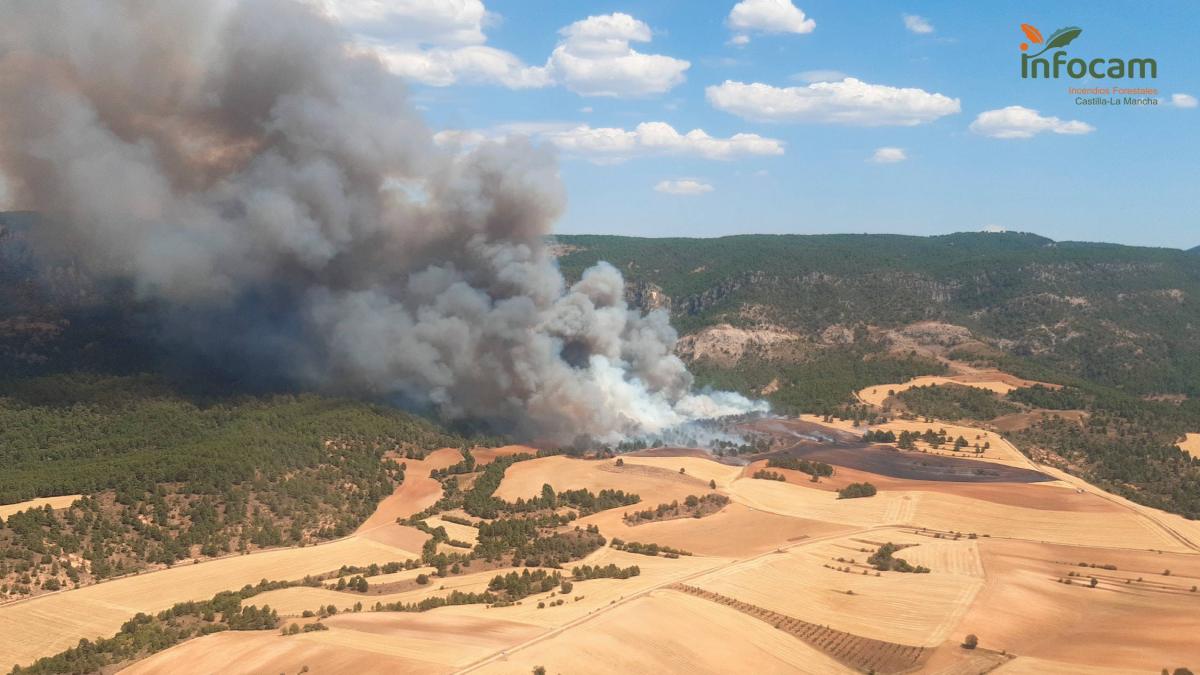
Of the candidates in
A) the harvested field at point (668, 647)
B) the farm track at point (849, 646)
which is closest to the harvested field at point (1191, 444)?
the farm track at point (849, 646)

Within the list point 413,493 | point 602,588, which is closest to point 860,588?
point 602,588

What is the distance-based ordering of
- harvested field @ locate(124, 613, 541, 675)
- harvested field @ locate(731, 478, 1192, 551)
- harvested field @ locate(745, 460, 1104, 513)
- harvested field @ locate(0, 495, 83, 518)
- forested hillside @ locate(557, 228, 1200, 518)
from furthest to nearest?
forested hillside @ locate(557, 228, 1200, 518) < harvested field @ locate(745, 460, 1104, 513) < harvested field @ locate(731, 478, 1192, 551) < harvested field @ locate(0, 495, 83, 518) < harvested field @ locate(124, 613, 541, 675)

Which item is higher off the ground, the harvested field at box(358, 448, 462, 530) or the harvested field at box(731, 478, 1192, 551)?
the harvested field at box(358, 448, 462, 530)

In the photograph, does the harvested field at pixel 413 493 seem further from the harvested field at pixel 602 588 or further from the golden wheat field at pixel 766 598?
the harvested field at pixel 602 588

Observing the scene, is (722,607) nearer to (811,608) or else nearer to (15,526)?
(811,608)

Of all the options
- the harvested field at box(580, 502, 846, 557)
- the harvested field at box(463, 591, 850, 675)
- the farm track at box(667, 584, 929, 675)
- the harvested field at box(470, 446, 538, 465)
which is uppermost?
the harvested field at box(470, 446, 538, 465)

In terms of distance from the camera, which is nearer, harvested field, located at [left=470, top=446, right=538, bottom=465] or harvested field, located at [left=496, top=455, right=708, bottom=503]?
harvested field, located at [left=496, top=455, right=708, bottom=503]

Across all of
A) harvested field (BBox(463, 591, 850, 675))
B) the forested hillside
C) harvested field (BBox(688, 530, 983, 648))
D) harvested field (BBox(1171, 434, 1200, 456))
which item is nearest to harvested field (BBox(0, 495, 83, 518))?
harvested field (BBox(463, 591, 850, 675))

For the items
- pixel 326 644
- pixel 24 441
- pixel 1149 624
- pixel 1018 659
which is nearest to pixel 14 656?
pixel 326 644

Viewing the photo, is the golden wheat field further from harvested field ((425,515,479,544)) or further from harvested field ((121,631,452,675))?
harvested field ((425,515,479,544))
